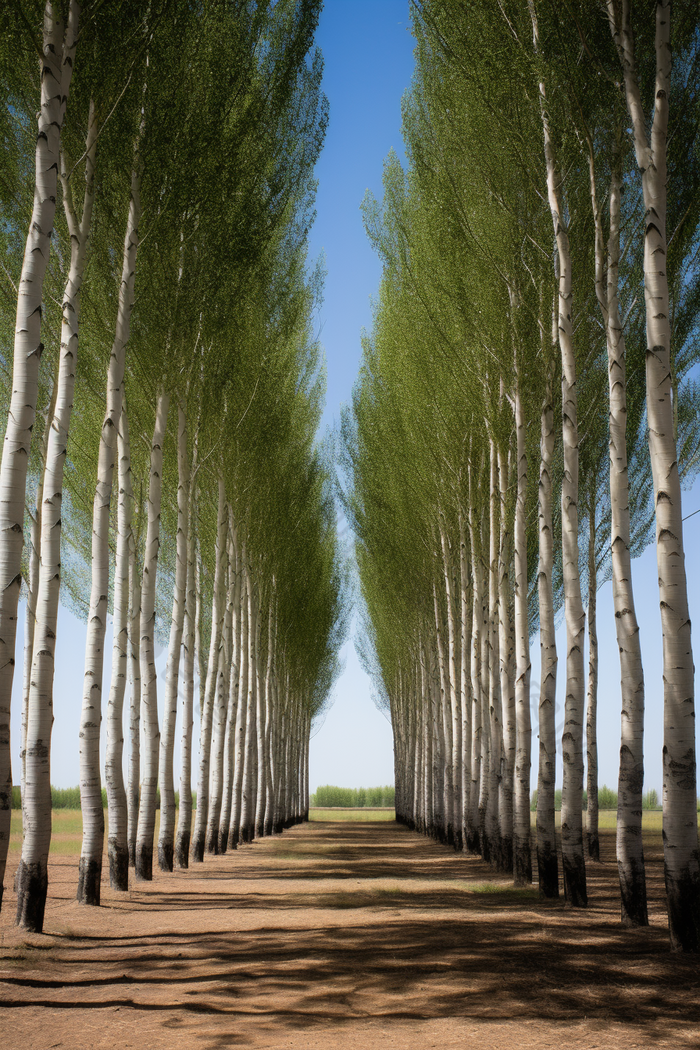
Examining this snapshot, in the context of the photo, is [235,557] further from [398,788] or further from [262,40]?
[398,788]

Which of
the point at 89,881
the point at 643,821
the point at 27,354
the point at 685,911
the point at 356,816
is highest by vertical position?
the point at 27,354

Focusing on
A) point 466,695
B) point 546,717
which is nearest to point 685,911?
point 546,717

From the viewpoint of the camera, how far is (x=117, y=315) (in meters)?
10.9

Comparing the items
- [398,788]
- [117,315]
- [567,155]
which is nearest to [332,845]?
[117,315]

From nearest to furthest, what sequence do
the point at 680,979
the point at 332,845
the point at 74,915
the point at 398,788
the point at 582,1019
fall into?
the point at 582,1019
the point at 680,979
the point at 74,915
the point at 332,845
the point at 398,788

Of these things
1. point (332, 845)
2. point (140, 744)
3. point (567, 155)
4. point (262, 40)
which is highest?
point (262, 40)

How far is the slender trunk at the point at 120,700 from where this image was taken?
412 inches

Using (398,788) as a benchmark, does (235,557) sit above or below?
above

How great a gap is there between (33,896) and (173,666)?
21.2ft

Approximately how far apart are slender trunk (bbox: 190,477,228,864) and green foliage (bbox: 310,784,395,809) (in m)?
47.4

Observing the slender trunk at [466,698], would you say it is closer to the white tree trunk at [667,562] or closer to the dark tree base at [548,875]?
the dark tree base at [548,875]

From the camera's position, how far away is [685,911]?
6605 millimetres

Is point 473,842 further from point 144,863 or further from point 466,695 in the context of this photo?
point 144,863

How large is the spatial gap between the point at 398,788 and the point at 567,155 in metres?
35.4
